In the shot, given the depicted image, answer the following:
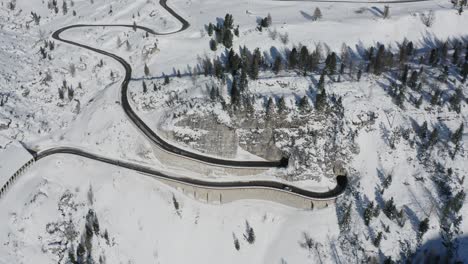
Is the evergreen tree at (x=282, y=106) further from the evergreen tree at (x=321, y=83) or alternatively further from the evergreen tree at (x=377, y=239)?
the evergreen tree at (x=377, y=239)

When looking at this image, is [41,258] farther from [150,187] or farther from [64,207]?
[150,187]

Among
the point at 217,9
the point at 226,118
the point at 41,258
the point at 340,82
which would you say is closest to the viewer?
the point at 41,258

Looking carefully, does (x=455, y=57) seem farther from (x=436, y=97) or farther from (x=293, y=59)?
(x=293, y=59)

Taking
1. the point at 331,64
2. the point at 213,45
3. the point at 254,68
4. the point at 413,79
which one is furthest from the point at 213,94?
the point at 413,79

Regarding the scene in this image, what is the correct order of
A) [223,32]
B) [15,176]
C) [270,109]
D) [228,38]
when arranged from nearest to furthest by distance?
[15,176]
[270,109]
[228,38]
[223,32]

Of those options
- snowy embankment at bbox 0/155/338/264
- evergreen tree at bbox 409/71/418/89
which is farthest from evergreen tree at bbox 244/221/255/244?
evergreen tree at bbox 409/71/418/89

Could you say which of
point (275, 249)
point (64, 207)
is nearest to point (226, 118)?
point (275, 249)

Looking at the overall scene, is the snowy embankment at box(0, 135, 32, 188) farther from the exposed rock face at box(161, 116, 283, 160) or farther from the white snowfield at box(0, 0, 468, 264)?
the exposed rock face at box(161, 116, 283, 160)

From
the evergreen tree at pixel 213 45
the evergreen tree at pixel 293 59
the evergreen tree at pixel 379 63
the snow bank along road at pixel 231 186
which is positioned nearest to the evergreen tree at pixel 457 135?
the evergreen tree at pixel 379 63
